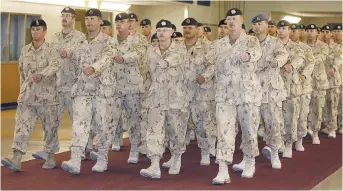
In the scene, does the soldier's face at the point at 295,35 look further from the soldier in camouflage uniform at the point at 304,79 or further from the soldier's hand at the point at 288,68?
the soldier's hand at the point at 288,68

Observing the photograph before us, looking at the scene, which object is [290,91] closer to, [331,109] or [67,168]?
[331,109]

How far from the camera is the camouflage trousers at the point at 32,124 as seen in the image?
712 cm

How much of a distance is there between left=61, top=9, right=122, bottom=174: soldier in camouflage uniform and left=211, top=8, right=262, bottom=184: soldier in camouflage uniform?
3.82ft

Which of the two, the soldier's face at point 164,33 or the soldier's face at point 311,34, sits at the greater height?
the soldier's face at point 311,34

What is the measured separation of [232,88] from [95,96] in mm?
1466

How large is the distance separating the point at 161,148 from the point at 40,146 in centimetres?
294

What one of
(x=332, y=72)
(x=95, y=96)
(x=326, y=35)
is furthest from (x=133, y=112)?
(x=326, y=35)

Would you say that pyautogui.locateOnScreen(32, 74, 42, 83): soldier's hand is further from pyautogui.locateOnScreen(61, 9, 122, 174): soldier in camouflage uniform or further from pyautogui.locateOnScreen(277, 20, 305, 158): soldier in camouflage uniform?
pyautogui.locateOnScreen(277, 20, 305, 158): soldier in camouflage uniform

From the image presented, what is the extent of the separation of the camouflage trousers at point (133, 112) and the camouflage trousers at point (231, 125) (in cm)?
136

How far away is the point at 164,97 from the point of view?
6918 millimetres

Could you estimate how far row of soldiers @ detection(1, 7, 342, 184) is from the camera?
21.9 feet

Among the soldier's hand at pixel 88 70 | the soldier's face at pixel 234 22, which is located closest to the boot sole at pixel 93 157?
the soldier's hand at pixel 88 70

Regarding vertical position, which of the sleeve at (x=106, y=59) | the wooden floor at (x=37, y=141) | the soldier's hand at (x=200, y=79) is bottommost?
the wooden floor at (x=37, y=141)

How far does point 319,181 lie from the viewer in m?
7.11
